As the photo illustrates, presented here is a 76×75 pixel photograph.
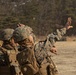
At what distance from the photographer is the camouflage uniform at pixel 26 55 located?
3.82 m

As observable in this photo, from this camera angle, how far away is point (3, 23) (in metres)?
37.3

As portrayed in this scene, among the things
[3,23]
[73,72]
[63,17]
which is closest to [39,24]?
[63,17]

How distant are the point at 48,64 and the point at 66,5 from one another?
49066mm

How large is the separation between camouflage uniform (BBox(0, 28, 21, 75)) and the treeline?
36135mm

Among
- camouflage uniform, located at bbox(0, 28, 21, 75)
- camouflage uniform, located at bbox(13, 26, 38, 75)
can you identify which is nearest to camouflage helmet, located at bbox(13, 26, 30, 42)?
camouflage uniform, located at bbox(13, 26, 38, 75)

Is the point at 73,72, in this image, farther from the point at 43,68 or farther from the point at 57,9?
the point at 57,9

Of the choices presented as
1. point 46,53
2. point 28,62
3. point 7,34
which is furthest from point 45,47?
point 7,34

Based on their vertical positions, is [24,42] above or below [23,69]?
above

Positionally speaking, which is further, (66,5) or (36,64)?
(66,5)

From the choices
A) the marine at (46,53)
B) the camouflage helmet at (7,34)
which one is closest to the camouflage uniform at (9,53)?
→ the camouflage helmet at (7,34)

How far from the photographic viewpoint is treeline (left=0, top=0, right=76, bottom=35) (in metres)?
43.8

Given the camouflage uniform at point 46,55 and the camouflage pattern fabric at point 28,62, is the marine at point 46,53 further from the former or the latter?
the camouflage pattern fabric at point 28,62

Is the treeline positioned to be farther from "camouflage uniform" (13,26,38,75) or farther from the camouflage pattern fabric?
the camouflage pattern fabric

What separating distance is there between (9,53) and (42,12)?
155ft
